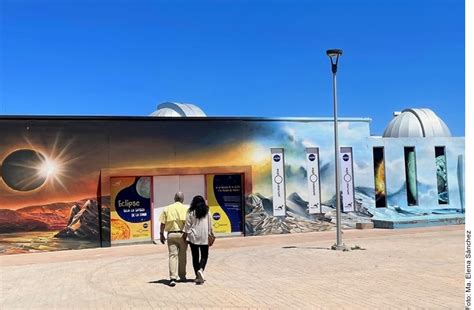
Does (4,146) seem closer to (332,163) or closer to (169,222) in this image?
(169,222)

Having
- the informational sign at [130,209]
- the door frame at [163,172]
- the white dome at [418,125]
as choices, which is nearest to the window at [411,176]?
the white dome at [418,125]

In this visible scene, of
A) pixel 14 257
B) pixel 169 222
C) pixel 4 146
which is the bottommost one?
pixel 14 257

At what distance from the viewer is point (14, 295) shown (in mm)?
8570

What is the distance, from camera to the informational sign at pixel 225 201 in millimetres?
18734

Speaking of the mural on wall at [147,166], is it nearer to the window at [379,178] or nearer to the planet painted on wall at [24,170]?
the planet painted on wall at [24,170]

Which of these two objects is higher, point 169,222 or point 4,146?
point 4,146

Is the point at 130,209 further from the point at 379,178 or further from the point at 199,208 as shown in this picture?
the point at 379,178

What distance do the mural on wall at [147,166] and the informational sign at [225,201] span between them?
0.24 metres

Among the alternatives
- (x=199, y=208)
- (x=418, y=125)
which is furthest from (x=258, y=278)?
(x=418, y=125)

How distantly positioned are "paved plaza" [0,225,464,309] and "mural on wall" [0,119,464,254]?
4.00ft

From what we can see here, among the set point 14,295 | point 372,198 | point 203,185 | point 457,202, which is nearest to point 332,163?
point 372,198

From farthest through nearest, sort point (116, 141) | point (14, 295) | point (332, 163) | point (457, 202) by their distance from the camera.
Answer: point (457, 202) < point (332, 163) < point (116, 141) < point (14, 295)

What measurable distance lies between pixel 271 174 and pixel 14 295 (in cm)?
1231

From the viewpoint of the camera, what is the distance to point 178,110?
87.3 ft
